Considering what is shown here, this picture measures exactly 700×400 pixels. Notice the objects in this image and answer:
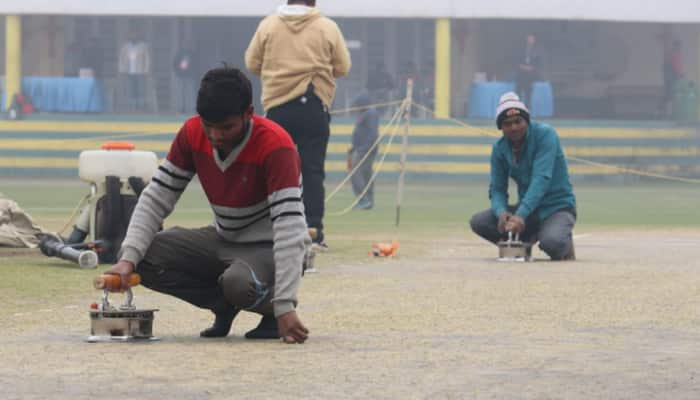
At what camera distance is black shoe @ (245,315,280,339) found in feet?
22.7

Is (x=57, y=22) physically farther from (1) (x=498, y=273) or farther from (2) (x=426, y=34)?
(1) (x=498, y=273)

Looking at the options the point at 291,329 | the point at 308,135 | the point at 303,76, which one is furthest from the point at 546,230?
the point at 291,329

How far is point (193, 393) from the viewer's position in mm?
5379

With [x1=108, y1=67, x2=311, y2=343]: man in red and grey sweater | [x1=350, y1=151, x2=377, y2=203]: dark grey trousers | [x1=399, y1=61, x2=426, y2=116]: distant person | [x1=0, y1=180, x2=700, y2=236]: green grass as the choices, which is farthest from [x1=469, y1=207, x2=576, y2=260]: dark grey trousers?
[x1=399, y1=61, x2=426, y2=116]: distant person

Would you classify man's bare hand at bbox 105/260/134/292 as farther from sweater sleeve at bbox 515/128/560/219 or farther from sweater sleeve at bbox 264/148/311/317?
sweater sleeve at bbox 515/128/560/219

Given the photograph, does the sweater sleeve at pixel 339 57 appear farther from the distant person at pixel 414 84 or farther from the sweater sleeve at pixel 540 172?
the distant person at pixel 414 84

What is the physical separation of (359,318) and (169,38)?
31.5m

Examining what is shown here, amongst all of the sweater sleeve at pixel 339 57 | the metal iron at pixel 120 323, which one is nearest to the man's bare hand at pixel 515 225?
the sweater sleeve at pixel 339 57

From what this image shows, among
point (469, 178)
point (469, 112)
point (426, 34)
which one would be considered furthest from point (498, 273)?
point (426, 34)

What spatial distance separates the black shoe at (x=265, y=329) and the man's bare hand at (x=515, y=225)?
17.1 ft

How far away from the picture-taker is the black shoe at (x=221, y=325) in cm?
699

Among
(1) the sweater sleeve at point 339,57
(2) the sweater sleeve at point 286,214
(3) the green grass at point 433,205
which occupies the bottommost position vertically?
(3) the green grass at point 433,205

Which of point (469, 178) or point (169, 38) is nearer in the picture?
point (469, 178)

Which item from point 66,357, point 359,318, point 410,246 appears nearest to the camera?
point 66,357
